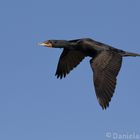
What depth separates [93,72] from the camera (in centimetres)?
2939

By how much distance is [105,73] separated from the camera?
29.1 m

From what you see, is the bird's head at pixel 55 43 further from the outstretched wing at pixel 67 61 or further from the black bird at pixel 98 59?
the outstretched wing at pixel 67 61

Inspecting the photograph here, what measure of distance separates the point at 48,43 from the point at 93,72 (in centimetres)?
329

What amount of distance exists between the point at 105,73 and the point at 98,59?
3.06 ft

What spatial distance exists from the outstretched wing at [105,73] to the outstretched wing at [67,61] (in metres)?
3.08

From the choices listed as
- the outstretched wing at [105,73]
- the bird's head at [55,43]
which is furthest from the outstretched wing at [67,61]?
the outstretched wing at [105,73]

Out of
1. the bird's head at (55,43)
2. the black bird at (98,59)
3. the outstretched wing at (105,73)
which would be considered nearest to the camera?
the outstretched wing at (105,73)

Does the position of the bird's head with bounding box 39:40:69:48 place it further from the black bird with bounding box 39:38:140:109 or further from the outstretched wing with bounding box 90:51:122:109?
the outstretched wing with bounding box 90:51:122:109

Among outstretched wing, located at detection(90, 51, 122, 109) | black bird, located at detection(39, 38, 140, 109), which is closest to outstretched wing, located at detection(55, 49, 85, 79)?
black bird, located at detection(39, 38, 140, 109)

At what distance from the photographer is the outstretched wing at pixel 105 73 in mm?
28234

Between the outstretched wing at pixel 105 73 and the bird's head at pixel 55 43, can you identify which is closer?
the outstretched wing at pixel 105 73

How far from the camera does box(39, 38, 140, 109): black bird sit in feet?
93.4

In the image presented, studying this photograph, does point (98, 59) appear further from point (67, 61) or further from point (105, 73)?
point (67, 61)

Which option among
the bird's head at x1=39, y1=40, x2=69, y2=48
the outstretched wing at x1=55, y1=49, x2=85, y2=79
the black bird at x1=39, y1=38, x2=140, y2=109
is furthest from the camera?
the outstretched wing at x1=55, y1=49, x2=85, y2=79
